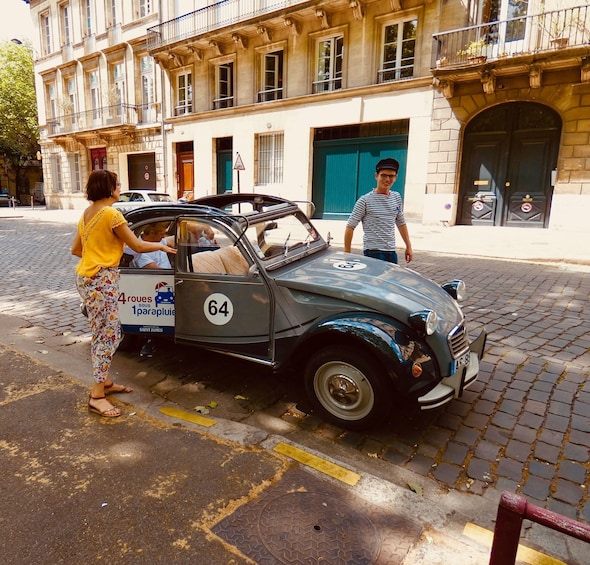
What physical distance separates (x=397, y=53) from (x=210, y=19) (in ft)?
32.7

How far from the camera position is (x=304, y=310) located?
134 inches

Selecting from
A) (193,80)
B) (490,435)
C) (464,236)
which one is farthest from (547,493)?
(193,80)

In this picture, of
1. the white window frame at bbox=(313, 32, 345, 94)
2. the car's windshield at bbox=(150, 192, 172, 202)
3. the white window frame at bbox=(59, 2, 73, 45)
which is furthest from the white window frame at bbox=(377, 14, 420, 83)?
the white window frame at bbox=(59, 2, 73, 45)

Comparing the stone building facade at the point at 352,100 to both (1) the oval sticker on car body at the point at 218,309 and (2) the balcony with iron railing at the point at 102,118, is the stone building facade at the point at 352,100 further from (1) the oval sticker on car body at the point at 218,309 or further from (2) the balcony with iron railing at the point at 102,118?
(1) the oval sticker on car body at the point at 218,309

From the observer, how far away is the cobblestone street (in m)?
2.86

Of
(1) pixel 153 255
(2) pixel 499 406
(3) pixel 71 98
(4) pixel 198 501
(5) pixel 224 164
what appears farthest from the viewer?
(3) pixel 71 98

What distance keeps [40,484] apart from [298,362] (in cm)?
181

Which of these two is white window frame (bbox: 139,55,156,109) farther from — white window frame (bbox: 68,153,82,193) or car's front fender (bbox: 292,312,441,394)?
car's front fender (bbox: 292,312,441,394)

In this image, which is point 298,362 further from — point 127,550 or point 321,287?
point 127,550

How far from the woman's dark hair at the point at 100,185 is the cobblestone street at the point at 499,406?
5.63 ft

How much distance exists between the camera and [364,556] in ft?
7.06

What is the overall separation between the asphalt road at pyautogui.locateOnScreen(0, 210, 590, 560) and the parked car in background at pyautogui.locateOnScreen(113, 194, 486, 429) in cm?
33

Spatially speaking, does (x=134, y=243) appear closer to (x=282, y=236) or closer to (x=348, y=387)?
(x=282, y=236)

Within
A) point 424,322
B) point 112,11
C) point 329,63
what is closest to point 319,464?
point 424,322
